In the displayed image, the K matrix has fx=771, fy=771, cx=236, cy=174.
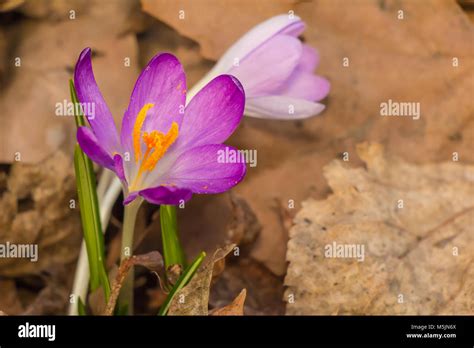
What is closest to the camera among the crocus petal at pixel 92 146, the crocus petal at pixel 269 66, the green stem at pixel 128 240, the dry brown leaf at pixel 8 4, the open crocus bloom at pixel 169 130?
the crocus petal at pixel 92 146

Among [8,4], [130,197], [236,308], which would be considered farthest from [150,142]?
[8,4]

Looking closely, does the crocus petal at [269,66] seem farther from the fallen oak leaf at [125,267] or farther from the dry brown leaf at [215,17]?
the fallen oak leaf at [125,267]

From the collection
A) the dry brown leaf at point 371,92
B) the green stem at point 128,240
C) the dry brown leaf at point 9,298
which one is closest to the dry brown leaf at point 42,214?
the dry brown leaf at point 9,298

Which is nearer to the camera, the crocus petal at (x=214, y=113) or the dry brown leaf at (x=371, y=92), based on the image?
the crocus petal at (x=214, y=113)

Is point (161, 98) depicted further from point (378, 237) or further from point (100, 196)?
point (378, 237)
